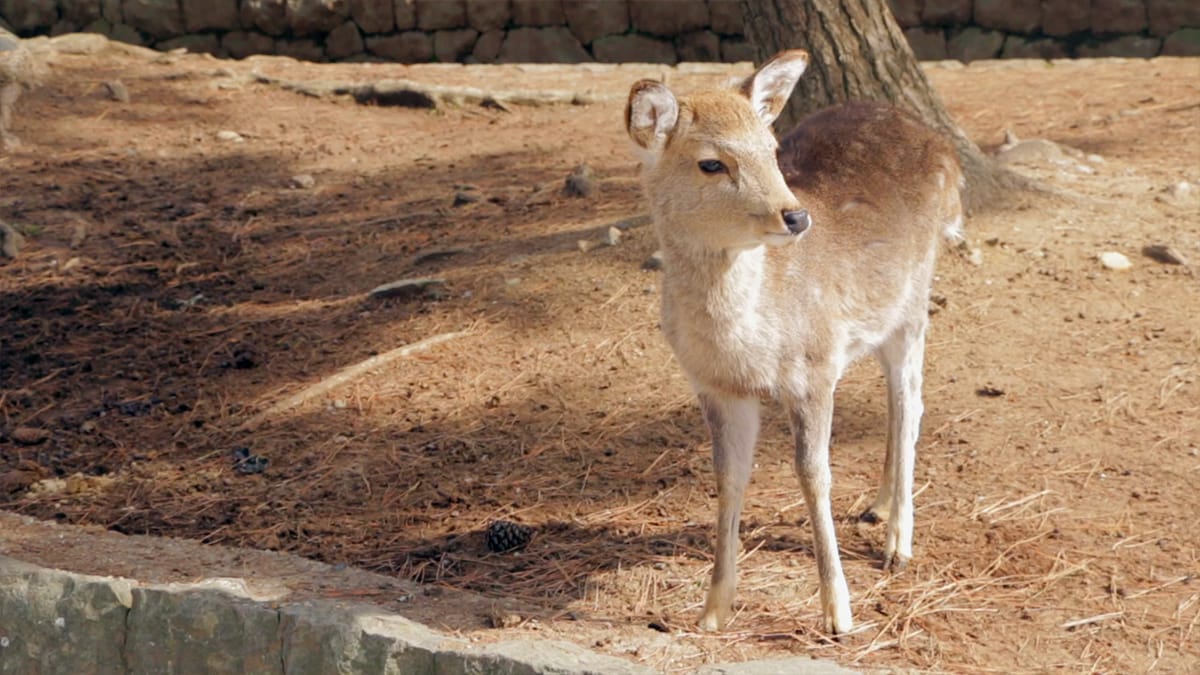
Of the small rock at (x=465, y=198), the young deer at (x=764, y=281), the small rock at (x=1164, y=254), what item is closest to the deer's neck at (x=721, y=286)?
the young deer at (x=764, y=281)

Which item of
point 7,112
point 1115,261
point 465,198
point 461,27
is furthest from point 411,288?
point 461,27

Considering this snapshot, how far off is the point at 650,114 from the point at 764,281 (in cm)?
63

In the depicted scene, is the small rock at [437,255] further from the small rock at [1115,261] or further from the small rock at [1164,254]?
the small rock at [1164,254]

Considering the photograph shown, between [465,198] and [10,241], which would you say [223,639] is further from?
[10,241]

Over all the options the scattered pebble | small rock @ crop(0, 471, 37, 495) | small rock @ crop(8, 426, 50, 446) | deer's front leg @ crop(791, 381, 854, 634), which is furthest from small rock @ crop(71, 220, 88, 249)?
deer's front leg @ crop(791, 381, 854, 634)

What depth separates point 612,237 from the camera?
7859 mm

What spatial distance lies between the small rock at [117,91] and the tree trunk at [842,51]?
5.42 metres

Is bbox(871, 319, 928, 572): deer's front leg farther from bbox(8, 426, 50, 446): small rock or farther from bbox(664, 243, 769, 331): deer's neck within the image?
bbox(8, 426, 50, 446): small rock

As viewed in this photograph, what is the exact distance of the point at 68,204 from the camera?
30.5 feet

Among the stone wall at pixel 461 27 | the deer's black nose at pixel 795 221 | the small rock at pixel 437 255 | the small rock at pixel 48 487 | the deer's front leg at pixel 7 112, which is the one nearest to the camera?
the deer's black nose at pixel 795 221

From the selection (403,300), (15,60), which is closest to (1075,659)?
(403,300)

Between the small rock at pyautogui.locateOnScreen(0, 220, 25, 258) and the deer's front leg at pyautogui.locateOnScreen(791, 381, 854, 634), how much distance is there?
5.62 m

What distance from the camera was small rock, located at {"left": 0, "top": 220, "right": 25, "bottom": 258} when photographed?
28.2 ft

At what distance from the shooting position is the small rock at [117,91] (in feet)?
36.0
